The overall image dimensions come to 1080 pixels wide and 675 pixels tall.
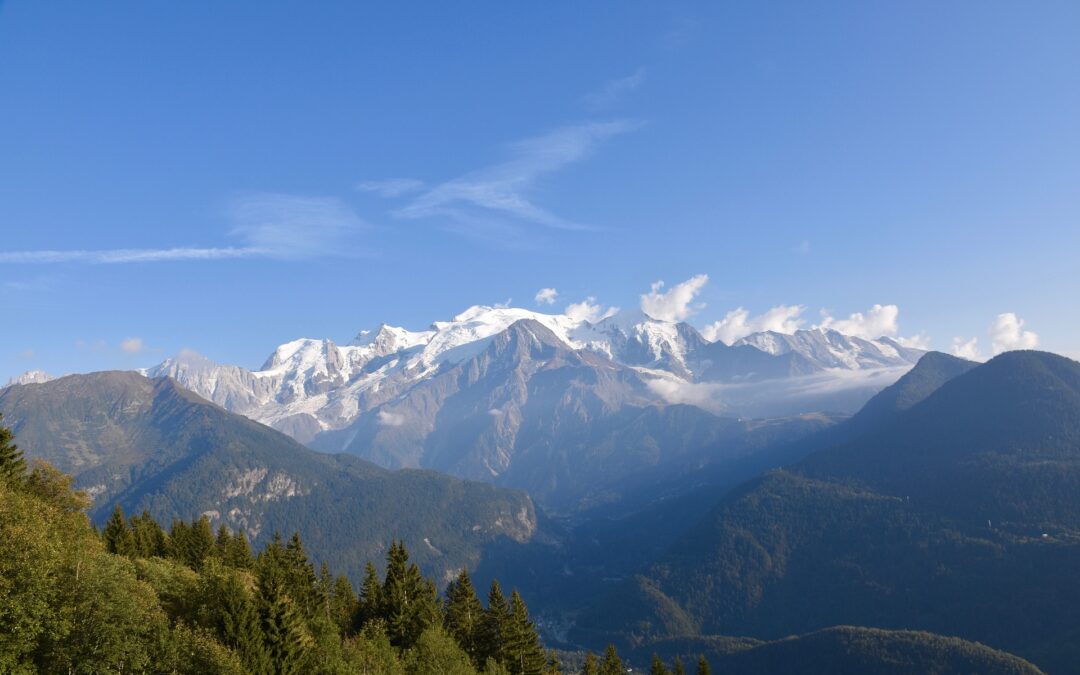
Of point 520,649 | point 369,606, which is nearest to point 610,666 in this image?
point 520,649

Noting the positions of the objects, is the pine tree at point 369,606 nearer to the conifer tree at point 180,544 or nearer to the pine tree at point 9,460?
the conifer tree at point 180,544

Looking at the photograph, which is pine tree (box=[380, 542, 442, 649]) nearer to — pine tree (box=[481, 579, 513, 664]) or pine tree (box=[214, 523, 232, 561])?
pine tree (box=[481, 579, 513, 664])

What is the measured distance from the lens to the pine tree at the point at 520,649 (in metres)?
88.2

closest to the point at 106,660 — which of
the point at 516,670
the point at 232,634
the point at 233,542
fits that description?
the point at 232,634

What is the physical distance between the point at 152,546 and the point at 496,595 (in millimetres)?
52849

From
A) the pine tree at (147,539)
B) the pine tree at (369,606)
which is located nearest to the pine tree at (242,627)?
the pine tree at (369,606)

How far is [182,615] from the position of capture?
5719cm

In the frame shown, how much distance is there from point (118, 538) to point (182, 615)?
3920cm

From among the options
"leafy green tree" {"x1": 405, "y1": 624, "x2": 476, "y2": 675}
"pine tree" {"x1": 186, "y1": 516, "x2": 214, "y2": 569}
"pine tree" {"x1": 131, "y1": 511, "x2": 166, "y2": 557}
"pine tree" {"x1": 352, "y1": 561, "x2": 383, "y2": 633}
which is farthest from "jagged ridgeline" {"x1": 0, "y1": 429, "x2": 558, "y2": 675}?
"pine tree" {"x1": 186, "y1": 516, "x2": 214, "y2": 569}

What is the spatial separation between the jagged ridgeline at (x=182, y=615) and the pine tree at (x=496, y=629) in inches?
5.7

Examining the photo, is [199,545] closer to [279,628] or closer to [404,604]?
[404,604]

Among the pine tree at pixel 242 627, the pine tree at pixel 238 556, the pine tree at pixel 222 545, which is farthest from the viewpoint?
the pine tree at pixel 222 545

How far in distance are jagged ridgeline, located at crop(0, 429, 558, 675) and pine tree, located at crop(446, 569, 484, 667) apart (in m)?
0.18

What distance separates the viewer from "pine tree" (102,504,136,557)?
84.8 meters
